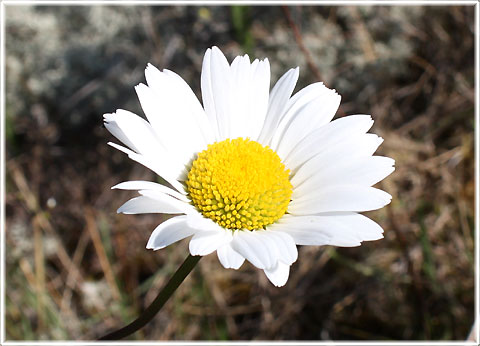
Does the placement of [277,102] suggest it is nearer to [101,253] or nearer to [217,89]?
[217,89]

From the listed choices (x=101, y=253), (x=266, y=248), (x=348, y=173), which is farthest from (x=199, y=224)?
(x=101, y=253)

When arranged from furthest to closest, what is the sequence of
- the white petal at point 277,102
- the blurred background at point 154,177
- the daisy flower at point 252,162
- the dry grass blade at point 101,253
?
1. the dry grass blade at point 101,253
2. the blurred background at point 154,177
3. the white petal at point 277,102
4. the daisy flower at point 252,162

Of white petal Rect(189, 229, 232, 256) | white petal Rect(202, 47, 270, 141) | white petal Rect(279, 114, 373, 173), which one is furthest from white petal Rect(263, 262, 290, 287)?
white petal Rect(202, 47, 270, 141)

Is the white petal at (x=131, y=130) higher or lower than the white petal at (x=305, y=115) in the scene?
higher

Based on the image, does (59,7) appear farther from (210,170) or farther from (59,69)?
(210,170)

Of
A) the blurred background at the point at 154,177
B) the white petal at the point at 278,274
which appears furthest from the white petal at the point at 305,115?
the blurred background at the point at 154,177

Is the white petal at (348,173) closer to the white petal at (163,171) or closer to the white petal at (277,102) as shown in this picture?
the white petal at (277,102)
